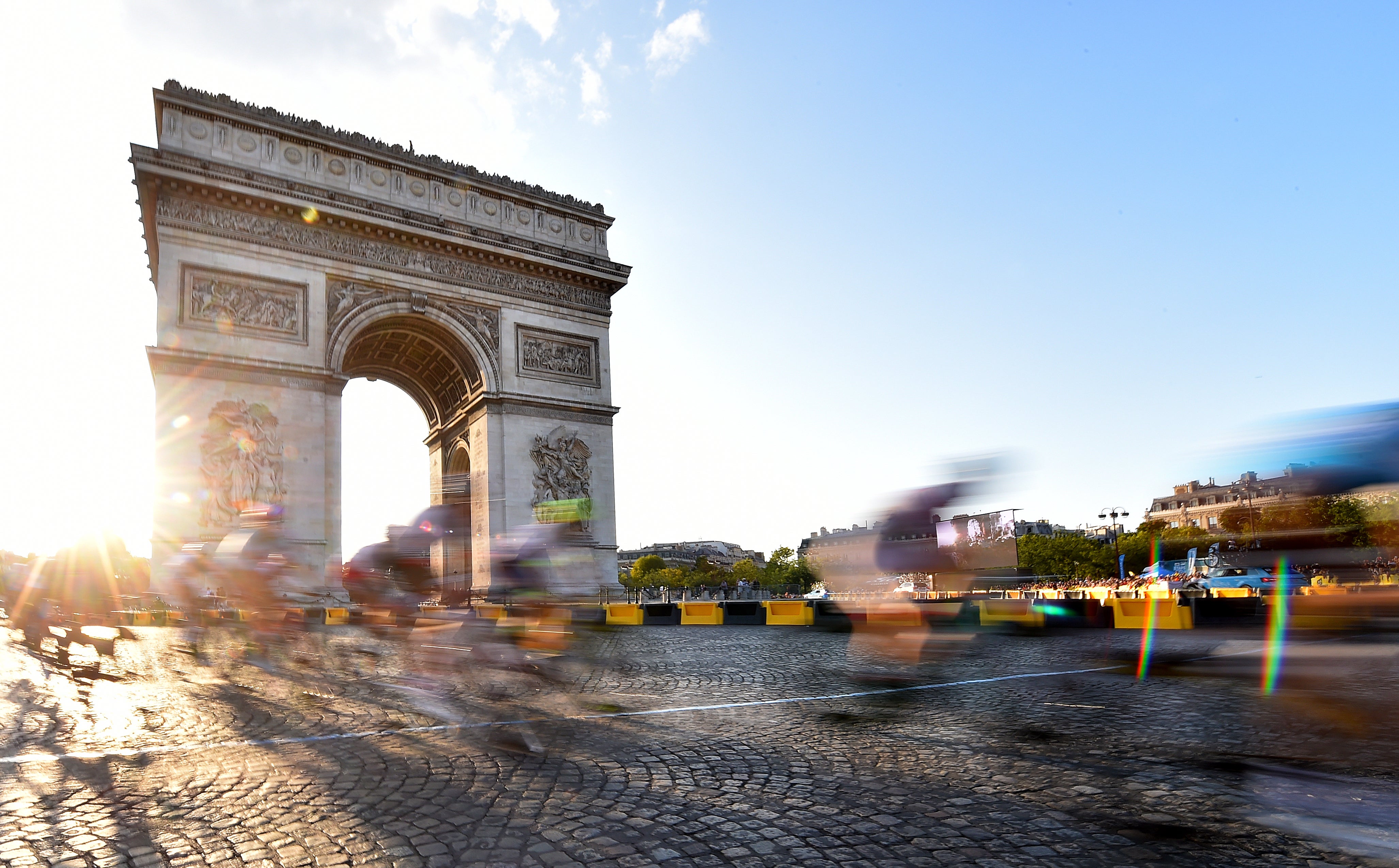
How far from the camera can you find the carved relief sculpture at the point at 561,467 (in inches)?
1022

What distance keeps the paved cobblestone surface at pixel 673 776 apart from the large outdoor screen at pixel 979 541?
3.71 meters

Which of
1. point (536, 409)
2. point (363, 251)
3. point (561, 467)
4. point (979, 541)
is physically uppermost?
point (363, 251)

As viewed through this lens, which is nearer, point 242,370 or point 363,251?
point 242,370

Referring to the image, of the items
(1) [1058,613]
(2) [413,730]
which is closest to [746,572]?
(1) [1058,613]

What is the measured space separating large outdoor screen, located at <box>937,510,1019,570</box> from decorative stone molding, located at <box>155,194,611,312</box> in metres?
18.6

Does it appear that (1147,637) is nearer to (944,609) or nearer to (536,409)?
(944,609)

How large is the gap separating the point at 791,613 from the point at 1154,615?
6769mm

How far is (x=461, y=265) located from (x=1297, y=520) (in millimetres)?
22708

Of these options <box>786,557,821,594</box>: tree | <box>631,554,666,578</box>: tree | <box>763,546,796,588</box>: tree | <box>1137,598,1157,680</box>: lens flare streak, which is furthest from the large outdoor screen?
<box>631,554,666,578</box>: tree

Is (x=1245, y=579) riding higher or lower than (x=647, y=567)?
lower

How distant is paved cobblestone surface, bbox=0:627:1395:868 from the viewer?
9.50 ft

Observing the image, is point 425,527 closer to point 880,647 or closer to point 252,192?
point 880,647

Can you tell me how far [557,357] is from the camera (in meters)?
27.7

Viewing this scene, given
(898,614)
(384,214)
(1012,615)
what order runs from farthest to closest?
(384,214)
(1012,615)
(898,614)
